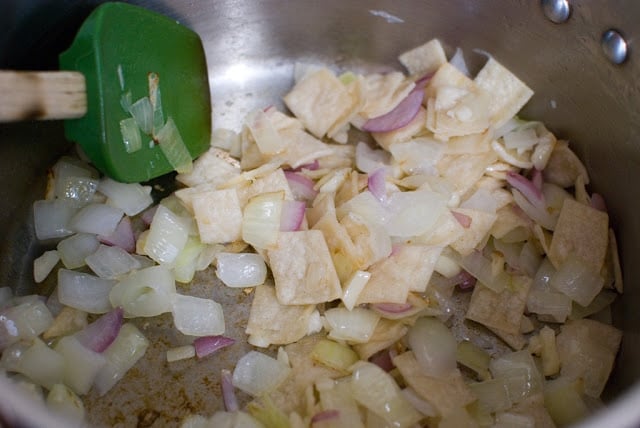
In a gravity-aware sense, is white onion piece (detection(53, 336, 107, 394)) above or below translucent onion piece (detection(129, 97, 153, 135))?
below

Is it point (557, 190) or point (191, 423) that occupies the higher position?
point (557, 190)

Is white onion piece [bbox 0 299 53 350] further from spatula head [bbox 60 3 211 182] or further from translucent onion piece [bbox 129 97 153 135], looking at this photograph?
translucent onion piece [bbox 129 97 153 135]

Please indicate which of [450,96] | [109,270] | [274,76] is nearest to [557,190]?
[450,96]

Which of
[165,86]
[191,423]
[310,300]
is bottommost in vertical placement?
[191,423]

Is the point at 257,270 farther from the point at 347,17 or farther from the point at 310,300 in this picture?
the point at 347,17

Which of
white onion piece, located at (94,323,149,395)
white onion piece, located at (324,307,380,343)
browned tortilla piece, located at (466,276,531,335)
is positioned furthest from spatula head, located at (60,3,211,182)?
browned tortilla piece, located at (466,276,531,335)

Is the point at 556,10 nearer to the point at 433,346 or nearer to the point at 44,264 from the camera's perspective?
the point at 433,346
